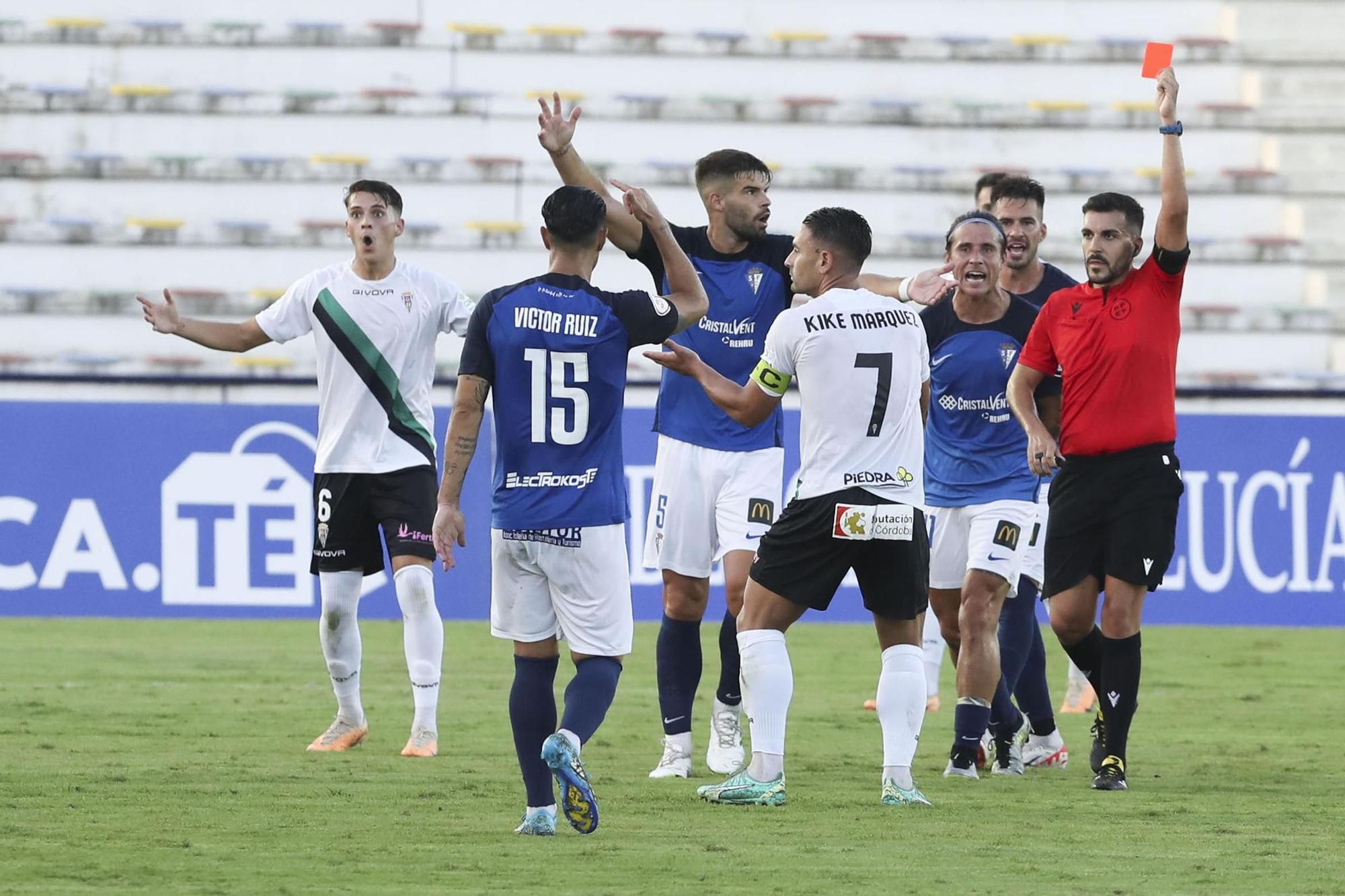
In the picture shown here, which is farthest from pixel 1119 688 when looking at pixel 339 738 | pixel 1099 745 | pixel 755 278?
pixel 339 738

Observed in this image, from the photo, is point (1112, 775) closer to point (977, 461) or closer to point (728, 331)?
point (977, 461)

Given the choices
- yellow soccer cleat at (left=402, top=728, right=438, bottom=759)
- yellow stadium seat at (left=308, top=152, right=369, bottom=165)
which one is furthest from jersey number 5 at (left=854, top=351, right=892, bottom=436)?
yellow stadium seat at (left=308, top=152, right=369, bottom=165)

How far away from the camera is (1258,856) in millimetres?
6215

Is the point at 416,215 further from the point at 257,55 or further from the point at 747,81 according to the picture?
the point at 747,81

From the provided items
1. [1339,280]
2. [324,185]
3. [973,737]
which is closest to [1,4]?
[324,185]

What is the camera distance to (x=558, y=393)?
644 centimetres

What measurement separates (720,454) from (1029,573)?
1525 millimetres

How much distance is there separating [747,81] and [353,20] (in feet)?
13.5

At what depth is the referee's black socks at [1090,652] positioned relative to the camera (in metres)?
8.25

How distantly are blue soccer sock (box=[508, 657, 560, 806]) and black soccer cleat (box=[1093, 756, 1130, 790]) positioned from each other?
2410 millimetres

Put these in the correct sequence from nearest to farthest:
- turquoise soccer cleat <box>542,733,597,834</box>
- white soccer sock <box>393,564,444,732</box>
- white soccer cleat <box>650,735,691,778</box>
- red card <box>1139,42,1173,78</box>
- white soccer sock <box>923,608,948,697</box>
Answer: turquoise soccer cleat <box>542,733,597,834</box> < red card <box>1139,42,1173,78</box> < white soccer cleat <box>650,735,691,778</box> < white soccer sock <box>393,564,444,732</box> < white soccer sock <box>923,608,948,697</box>

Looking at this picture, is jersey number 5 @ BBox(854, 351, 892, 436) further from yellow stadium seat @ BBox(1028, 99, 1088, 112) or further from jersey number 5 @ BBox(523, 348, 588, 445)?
yellow stadium seat @ BBox(1028, 99, 1088, 112)

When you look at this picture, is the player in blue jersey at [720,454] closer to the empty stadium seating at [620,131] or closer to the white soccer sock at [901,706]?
the white soccer sock at [901,706]

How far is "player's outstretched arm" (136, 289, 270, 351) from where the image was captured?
8.48 m
